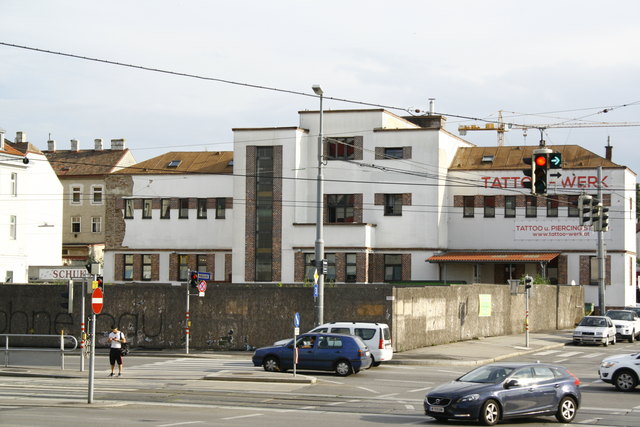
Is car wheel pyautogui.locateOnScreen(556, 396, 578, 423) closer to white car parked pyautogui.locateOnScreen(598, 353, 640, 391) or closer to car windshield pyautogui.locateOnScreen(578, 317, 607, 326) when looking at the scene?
white car parked pyautogui.locateOnScreen(598, 353, 640, 391)

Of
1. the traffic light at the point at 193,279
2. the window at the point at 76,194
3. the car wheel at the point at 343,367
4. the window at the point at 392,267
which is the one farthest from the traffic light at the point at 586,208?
the window at the point at 76,194

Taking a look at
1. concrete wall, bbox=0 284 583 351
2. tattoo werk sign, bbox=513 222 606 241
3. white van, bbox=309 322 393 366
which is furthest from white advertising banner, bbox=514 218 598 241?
white van, bbox=309 322 393 366

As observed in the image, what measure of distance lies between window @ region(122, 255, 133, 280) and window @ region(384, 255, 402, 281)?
734 inches

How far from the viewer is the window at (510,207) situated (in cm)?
6594

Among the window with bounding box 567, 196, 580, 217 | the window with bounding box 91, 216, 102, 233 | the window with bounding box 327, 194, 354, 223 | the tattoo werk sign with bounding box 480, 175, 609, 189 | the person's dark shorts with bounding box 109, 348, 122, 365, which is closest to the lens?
the person's dark shorts with bounding box 109, 348, 122, 365

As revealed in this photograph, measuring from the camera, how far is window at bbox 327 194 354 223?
216 ft

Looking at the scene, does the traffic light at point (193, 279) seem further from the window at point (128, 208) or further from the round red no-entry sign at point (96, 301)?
the window at point (128, 208)

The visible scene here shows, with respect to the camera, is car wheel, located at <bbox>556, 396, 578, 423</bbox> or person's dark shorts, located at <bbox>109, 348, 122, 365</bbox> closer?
car wheel, located at <bbox>556, 396, 578, 423</bbox>

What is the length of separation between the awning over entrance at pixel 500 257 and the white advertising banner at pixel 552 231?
1.17 m

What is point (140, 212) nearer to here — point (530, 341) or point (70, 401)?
point (530, 341)

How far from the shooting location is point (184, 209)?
69.6 m

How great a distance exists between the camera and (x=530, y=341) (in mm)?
47438

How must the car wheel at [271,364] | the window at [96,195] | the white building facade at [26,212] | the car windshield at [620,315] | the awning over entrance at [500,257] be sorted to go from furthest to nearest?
the window at [96,195]
the white building facade at [26,212]
the awning over entrance at [500,257]
the car windshield at [620,315]
the car wheel at [271,364]

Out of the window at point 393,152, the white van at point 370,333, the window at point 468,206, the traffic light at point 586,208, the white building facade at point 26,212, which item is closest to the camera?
the white van at point 370,333
